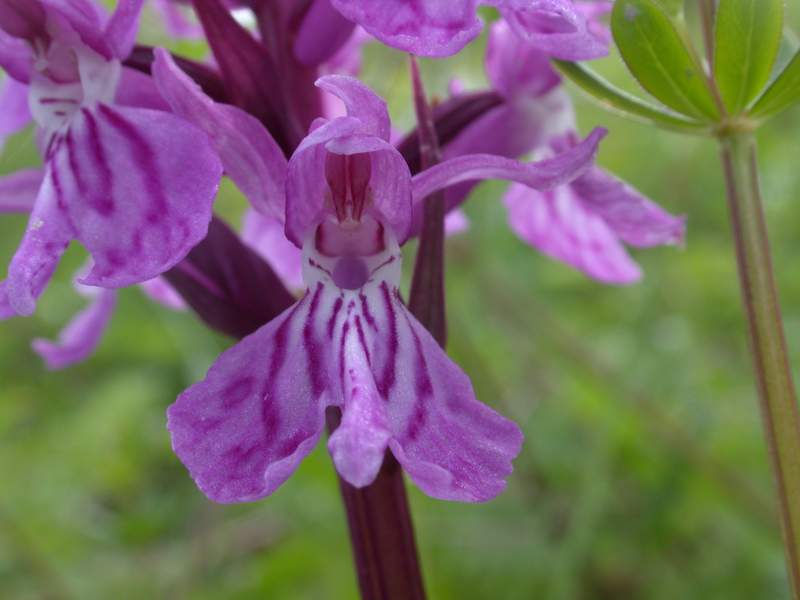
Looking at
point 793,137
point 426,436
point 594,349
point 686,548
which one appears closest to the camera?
point 426,436

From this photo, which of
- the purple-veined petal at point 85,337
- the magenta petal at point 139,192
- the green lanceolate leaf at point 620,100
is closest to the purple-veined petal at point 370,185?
the magenta petal at point 139,192

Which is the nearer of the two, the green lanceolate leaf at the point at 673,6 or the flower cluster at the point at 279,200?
the flower cluster at the point at 279,200

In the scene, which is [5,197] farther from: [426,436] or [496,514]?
[496,514]

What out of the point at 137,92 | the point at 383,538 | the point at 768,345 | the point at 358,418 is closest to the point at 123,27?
the point at 137,92

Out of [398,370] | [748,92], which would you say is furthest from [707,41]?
[398,370]

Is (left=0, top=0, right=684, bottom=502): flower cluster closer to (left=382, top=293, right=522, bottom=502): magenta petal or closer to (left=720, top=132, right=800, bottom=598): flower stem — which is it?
(left=382, top=293, right=522, bottom=502): magenta petal

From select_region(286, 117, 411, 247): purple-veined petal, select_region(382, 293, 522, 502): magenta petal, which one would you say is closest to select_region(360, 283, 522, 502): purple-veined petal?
select_region(382, 293, 522, 502): magenta petal

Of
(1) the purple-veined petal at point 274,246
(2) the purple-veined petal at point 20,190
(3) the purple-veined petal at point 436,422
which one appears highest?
(3) the purple-veined petal at point 436,422

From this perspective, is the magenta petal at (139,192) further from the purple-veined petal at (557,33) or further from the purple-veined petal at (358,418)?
the purple-veined petal at (557,33)
